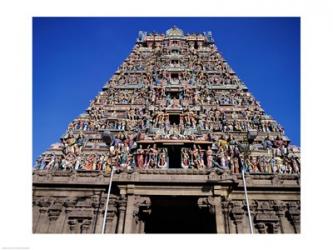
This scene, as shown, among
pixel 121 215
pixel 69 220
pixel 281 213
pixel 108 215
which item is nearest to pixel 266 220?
pixel 281 213

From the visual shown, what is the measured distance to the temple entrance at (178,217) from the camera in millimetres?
13234

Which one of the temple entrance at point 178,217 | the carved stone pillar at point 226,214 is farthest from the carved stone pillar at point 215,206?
the temple entrance at point 178,217

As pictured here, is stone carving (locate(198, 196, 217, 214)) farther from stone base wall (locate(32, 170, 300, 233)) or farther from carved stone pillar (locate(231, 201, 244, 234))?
carved stone pillar (locate(231, 201, 244, 234))

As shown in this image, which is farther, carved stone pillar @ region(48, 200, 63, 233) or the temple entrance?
the temple entrance

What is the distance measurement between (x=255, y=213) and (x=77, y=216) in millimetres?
6654

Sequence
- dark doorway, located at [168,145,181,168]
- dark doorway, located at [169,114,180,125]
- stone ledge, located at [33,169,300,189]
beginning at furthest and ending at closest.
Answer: dark doorway, located at [169,114,180,125] < dark doorway, located at [168,145,181,168] < stone ledge, located at [33,169,300,189]

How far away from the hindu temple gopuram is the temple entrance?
0.04 m

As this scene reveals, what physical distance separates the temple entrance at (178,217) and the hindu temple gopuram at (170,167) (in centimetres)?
4

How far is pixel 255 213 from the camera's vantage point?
42.1 feet

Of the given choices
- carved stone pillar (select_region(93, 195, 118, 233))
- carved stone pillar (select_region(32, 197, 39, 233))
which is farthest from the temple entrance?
carved stone pillar (select_region(32, 197, 39, 233))

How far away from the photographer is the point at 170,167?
51.8ft

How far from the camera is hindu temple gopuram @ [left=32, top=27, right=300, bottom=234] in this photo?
12.6m

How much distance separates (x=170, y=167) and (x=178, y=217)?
236 centimetres

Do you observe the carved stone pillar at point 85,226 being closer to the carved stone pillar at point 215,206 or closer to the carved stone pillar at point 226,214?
the carved stone pillar at point 215,206
